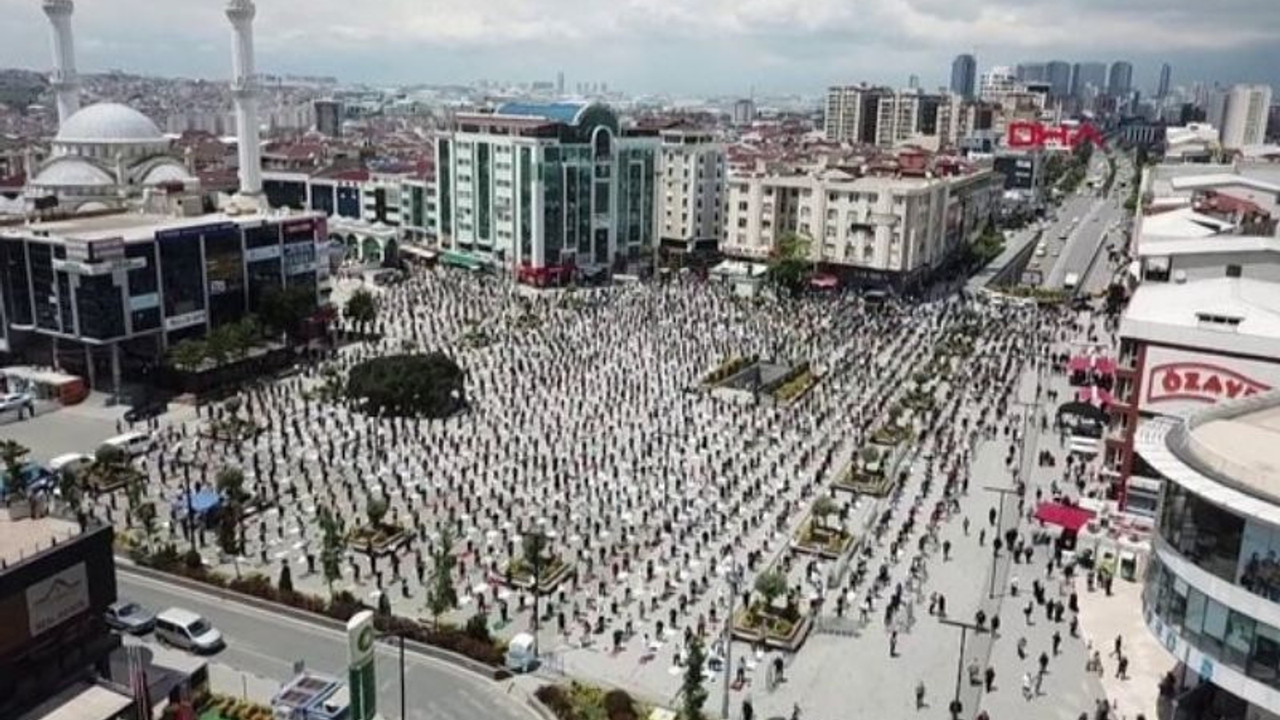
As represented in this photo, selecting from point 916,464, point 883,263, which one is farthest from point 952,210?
point 916,464

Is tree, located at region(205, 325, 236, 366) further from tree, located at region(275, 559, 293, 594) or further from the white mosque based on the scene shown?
tree, located at region(275, 559, 293, 594)

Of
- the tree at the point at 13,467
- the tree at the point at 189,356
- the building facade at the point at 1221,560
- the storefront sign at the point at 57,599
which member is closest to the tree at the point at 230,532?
the tree at the point at 13,467

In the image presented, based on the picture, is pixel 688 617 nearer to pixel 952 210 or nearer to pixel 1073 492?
pixel 1073 492

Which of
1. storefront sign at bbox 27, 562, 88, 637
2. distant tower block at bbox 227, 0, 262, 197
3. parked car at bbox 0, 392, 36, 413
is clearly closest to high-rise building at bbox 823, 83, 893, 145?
distant tower block at bbox 227, 0, 262, 197

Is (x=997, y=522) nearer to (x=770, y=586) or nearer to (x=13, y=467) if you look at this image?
(x=770, y=586)

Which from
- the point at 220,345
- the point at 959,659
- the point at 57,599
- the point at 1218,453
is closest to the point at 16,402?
the point at 220,345

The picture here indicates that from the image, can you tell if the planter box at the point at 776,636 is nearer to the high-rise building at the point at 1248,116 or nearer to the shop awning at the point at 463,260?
the shop awning at the point at 463,260
